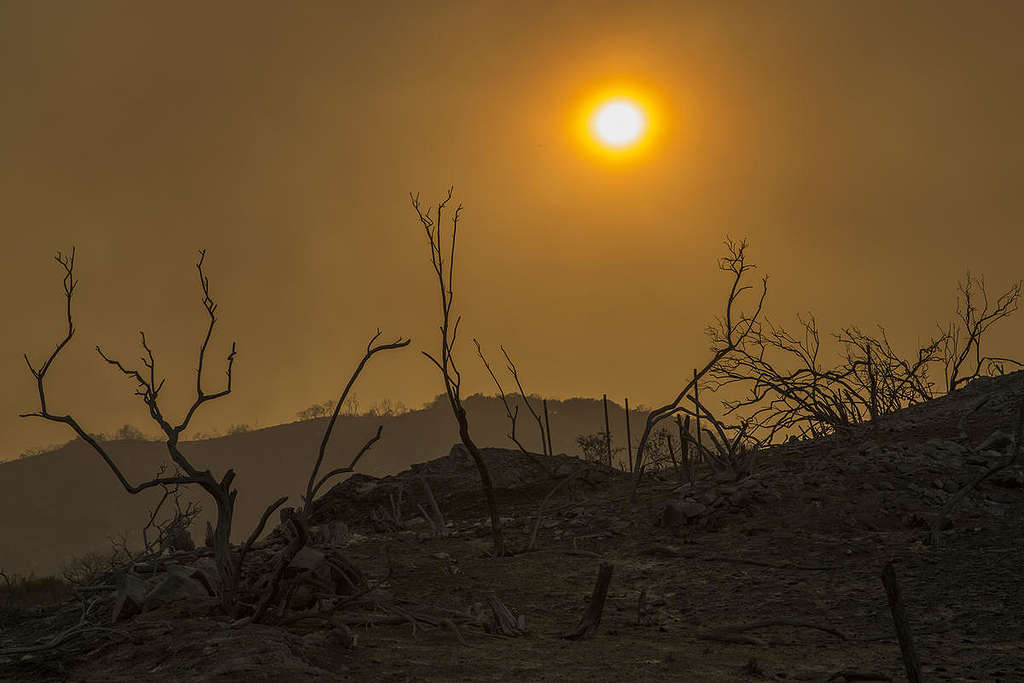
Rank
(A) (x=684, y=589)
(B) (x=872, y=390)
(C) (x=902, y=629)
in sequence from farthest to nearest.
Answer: (B) (x=872, y=390)
(A) (x=684, y=589)
(C) (x=902, y=629)

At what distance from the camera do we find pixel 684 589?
28.1 feet

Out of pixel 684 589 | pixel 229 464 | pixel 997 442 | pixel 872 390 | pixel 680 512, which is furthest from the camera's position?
pixel 229 464

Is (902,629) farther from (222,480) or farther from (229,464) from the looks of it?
(229,464)

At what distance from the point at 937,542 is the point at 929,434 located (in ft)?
12.8

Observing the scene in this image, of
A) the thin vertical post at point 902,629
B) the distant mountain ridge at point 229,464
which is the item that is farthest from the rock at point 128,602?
the distant mountain ridge at point 229,464

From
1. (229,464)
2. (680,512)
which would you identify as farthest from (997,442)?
(229,464)

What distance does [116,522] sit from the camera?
352ft

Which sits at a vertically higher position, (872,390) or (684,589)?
(872,390)

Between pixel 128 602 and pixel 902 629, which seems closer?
pixel 902 629

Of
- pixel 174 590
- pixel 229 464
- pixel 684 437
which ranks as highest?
pixel 229 464

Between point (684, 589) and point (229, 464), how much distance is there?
130410 millimetres

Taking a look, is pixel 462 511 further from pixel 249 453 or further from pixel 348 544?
pixel 249 453

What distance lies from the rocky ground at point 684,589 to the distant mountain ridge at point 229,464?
8132cm

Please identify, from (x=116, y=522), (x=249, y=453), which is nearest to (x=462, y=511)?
(x=116, y=522)
